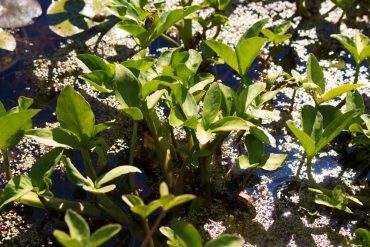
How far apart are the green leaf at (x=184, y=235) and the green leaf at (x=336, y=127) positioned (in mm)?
439

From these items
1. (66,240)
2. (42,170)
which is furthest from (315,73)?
(66,240)

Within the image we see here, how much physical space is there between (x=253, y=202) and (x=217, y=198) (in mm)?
94

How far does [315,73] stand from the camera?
1515 mm

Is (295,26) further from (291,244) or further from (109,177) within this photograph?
(109,177)

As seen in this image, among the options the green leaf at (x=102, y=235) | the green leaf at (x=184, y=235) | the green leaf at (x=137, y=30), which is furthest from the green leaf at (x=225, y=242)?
the green leaf at (x=137, y=30)

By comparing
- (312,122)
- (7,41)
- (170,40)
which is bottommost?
(7,41)

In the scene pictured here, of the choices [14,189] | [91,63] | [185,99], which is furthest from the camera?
[91,63]

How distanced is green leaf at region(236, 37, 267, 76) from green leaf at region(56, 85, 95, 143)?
412 millimetres

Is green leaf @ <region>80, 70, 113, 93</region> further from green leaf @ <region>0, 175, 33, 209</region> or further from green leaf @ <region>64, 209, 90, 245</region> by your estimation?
green leaf @ <region>64, 209, 90, 245</region>

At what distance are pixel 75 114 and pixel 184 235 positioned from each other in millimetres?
382

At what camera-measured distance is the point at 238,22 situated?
82.0 inches

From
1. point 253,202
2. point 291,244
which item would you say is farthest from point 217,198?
point 291,244

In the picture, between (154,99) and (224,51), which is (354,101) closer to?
(224,51)

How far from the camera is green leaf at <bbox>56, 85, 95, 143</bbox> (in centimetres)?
126
